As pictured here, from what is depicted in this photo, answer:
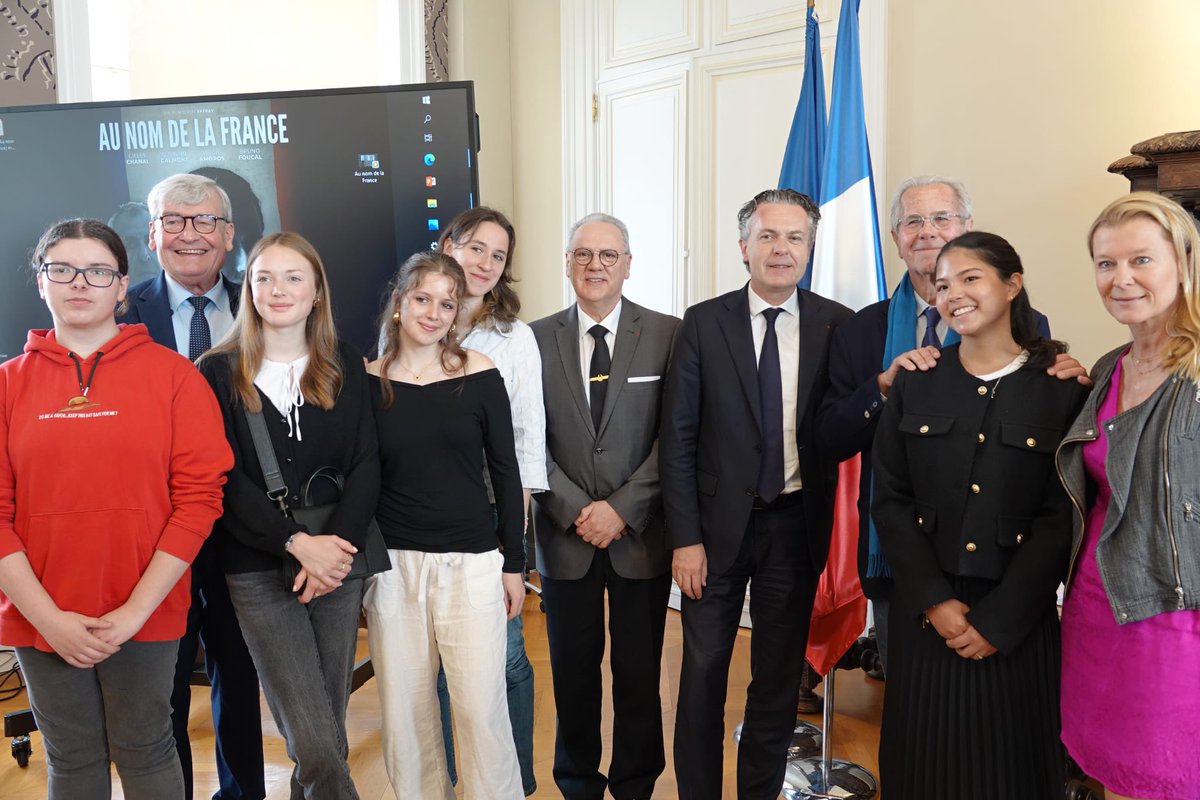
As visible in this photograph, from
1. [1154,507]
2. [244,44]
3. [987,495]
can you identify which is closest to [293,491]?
[987,495]

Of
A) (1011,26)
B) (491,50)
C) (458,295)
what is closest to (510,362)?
(458,295)

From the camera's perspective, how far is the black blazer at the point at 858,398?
2139mm

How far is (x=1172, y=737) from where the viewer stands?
160 centimetres

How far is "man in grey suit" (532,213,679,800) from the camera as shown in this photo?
2408 millimetres

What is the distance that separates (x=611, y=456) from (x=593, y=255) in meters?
0.51

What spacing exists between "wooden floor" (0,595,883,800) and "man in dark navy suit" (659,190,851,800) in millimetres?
414

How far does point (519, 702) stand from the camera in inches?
98.8

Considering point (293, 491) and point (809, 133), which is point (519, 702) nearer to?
point (293, 491)

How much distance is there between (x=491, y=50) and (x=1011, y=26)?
2.44m

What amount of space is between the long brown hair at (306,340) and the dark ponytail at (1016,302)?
132 cm

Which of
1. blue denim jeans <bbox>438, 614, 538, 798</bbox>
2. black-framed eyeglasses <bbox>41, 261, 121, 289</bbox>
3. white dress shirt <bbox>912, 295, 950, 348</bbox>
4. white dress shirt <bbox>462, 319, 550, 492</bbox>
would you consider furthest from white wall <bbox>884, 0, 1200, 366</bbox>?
black-framed eyeglasses <bbox>41, 261, 121, 289</bbox>

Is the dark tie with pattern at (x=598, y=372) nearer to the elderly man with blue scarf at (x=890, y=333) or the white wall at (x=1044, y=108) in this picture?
the elderly man with blue scarf at (x=890, y=333)

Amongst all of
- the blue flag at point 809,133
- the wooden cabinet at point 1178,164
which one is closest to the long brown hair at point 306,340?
the blue flag at point 809,133

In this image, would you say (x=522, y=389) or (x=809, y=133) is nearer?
(x=522, y=389)
